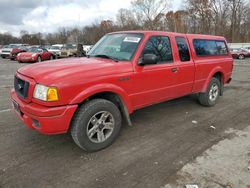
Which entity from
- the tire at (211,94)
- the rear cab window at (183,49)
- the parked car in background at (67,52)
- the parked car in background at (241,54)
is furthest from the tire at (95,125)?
the parked car in background at (241,54)

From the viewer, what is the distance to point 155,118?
5.04 meters

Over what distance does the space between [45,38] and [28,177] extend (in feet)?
303

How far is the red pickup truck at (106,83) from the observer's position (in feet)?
10.1

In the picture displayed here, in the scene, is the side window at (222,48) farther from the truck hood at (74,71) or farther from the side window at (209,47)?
the truck hood at (74,71)

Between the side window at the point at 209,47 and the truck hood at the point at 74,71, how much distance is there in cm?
237

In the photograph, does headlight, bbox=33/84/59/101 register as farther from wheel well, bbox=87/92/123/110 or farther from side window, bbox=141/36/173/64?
side window, bbox=141/36/173/64

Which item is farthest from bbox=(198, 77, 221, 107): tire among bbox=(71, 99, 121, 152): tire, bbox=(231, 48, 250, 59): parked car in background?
bbox=(231, 48, 250, 59): parked car in background

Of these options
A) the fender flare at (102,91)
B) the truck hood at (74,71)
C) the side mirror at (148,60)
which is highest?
the side mirror at (148,60)

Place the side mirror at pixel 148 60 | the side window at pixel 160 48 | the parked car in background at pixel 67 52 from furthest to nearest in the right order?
the parked car in background at pixel 67 52
the side window at pixel 160 48
the side mirror at pixel 148 60

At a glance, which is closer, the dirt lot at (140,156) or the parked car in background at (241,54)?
the dirt lot at (140,156)

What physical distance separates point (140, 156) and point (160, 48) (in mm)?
2167

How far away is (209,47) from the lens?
574 centimetres

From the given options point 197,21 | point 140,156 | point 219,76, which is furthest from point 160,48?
point 197,21

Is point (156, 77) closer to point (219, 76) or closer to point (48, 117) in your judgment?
point (48, 117)
